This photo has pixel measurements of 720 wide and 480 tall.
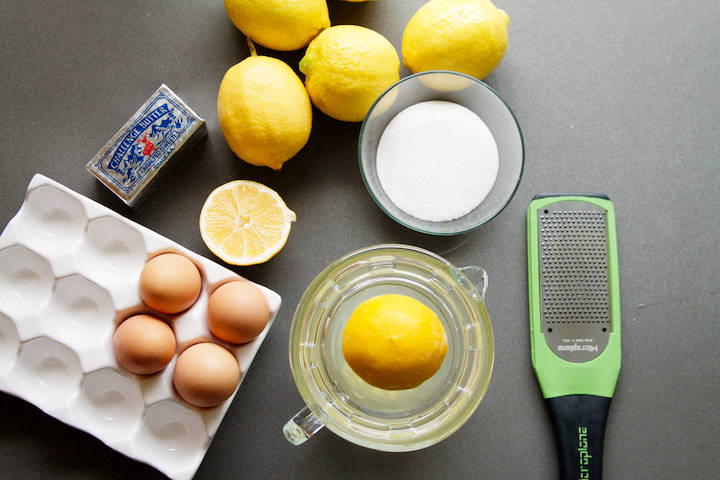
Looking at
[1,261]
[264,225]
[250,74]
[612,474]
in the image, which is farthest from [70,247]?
[612,474]

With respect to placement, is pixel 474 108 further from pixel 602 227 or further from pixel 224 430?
pixel 224 430

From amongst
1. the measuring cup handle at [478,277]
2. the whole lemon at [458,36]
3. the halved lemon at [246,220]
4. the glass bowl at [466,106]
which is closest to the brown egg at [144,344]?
the halved lemon at [246,220]

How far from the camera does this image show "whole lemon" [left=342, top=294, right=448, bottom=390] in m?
0.67

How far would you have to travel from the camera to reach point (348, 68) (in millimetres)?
822

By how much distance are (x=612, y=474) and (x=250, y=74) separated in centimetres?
107

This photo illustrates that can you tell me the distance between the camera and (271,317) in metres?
0.86

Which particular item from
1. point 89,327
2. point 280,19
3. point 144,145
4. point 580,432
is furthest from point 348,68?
point 580,432

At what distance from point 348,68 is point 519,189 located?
0.43 meters

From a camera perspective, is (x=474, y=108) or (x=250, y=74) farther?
(x=474, y=108)

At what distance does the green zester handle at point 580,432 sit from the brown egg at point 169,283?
0.73m

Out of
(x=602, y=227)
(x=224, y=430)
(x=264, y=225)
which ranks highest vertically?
(x=602, y=227)

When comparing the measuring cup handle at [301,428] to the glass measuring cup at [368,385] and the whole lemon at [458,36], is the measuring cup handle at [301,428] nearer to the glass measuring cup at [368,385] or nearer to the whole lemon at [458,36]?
the glass measuring cup at [368,385]

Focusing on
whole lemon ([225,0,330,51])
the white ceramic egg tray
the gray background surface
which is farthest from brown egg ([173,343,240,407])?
whole lemon ([225,0,330,51])

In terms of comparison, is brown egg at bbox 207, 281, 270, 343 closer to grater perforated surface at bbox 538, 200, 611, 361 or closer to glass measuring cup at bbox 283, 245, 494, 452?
glass measuring cup at bbox 283, 245, 494, 452
